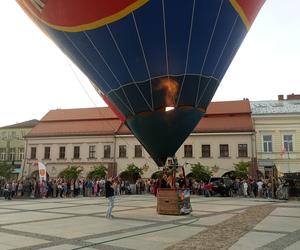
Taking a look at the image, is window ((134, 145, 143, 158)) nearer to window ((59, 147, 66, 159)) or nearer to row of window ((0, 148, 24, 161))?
window ((59, 147, 66, 159))

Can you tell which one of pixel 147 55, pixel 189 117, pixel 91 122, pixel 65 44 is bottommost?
pixel 189 117

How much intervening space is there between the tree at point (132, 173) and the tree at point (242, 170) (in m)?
9.22

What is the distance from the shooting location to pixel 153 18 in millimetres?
9766

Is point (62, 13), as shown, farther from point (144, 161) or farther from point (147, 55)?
point (144, 161)

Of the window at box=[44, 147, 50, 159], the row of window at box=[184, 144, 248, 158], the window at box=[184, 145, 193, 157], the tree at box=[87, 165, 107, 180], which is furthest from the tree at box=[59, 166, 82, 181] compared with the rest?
the row of window at box=[184, 144, 248, 158]

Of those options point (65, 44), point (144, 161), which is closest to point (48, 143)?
point (144, 161)

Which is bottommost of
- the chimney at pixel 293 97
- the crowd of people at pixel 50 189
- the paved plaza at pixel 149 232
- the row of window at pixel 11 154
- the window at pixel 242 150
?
the paved plaza at pixel 149 232

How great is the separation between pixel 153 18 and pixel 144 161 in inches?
1140

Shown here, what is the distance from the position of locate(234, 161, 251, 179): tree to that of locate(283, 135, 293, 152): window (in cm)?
426

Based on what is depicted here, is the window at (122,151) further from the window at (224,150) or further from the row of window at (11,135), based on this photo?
the row of window at (11,135)

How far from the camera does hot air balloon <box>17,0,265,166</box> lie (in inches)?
388

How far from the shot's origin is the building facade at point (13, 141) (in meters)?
53.6

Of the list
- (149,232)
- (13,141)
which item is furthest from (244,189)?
(13,141)

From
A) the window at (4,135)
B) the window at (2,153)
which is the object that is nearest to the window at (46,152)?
the window at (2,153)
